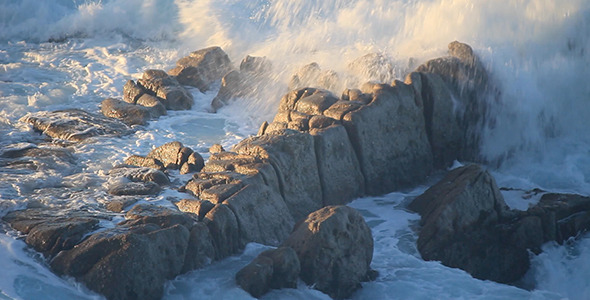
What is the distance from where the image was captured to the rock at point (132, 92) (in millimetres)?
13547

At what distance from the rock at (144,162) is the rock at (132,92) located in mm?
Result: 3098

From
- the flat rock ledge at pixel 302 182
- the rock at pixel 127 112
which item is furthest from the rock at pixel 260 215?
the rock at pixel 127 112

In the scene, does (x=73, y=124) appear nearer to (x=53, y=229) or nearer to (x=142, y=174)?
(x=142, y=174)

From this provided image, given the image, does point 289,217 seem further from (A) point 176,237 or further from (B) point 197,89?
(B) point 197,89

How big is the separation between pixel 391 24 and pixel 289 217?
252 inches

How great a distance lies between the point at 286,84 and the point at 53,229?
276 inches

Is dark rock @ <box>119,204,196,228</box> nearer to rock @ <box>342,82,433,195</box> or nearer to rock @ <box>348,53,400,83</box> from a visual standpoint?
rock @ <box>342,82,433,195</box>

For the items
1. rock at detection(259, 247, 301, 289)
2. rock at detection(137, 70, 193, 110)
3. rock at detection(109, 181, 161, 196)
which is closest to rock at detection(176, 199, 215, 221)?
rock at detection(109, 181, 161, 196)

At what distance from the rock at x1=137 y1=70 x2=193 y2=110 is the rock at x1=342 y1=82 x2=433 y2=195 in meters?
4.16

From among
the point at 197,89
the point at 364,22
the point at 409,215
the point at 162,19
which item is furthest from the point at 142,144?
the point at 162,19

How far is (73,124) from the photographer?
472 inches

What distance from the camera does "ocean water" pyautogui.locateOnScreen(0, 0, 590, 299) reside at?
771 centimetres

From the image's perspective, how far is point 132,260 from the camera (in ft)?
22.5

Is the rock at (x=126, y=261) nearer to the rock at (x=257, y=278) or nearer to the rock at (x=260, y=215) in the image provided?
the rock at (x=257, y=278)
